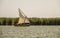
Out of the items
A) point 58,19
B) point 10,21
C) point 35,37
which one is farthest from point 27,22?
point 35,37

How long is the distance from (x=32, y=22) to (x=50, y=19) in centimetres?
23

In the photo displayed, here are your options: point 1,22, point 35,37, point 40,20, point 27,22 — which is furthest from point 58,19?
point 35,37

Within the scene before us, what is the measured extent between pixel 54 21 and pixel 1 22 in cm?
63

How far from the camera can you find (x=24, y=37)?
1.01 metres

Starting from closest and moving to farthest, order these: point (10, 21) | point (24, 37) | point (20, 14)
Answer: point (24, 37), point (10, 21), point (20, 14)

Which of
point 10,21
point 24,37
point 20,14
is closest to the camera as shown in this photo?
point 24,37

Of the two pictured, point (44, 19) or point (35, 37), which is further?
point (44, 19)

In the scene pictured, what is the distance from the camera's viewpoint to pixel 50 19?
7.12ft

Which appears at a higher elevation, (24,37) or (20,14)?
(20,14)

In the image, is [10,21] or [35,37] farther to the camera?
[10,21]

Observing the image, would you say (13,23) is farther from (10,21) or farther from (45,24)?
(45,24)

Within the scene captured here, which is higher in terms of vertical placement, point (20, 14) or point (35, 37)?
point (20, 14)

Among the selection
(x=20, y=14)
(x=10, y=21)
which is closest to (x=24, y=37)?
(x=10, y=21)

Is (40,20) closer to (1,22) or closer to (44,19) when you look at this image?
(44,19)
